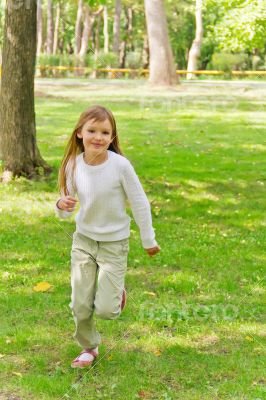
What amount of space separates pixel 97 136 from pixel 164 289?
204cm

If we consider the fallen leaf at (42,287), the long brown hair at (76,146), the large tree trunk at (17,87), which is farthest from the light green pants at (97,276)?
the large tree trunk at (17,87)

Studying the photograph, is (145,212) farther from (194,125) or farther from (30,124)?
(194,125)

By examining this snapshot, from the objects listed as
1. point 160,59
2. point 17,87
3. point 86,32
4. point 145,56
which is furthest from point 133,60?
point 17,87

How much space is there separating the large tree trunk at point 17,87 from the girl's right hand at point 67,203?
4.76m

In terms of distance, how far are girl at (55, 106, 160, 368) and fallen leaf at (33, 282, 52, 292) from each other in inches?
57.7

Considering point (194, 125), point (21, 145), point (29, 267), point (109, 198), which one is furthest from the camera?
point (194, 125)

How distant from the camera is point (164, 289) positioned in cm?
579

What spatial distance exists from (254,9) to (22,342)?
711 inches

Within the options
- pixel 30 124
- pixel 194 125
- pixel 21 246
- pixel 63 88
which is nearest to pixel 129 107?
pixel 194 125

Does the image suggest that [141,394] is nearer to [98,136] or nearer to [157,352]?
[157,352]

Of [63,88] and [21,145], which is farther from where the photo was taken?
[63,88]

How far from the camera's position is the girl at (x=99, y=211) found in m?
4.09

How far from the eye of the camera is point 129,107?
1677 centimetres

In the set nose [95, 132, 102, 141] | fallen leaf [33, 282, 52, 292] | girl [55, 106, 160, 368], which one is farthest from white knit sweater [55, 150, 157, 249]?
fallen leaf [33, 282, 52, 292]
